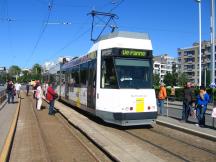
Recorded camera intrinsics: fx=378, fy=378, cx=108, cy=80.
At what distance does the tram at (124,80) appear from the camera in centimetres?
1374

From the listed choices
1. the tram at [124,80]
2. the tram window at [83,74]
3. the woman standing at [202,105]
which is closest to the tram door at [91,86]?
the tram at [124,80]

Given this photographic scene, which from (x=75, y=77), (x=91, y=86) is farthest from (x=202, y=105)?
(x=75, y=77)

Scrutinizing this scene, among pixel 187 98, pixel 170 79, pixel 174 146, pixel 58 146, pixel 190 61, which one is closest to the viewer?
pixel 174 146

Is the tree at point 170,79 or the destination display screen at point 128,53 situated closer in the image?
the destination display screen at point 128,53

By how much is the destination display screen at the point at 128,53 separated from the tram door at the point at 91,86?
4.21 feet

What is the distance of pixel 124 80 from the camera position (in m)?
14.0

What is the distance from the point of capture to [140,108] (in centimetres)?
1394

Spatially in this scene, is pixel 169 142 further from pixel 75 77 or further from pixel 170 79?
pixel 170 79

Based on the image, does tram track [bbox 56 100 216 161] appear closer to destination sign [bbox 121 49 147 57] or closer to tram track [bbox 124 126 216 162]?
tram track [bbox 124 126 216 162]

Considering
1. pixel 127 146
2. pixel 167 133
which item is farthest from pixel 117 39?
pixel 127 146

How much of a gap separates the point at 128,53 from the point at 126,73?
865 millimetres

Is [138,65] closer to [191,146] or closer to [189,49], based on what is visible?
[191,146]

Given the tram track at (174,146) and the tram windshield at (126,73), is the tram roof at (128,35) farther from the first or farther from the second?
the tram track at (174,146)

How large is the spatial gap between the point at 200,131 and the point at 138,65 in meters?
3.41
